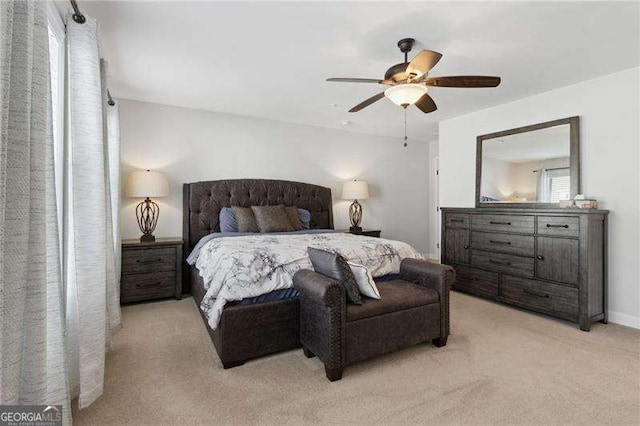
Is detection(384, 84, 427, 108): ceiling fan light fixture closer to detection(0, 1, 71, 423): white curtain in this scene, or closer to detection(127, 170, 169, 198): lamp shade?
detection(0, 1, 71, 423): white curtain

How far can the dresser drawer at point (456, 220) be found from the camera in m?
4.12

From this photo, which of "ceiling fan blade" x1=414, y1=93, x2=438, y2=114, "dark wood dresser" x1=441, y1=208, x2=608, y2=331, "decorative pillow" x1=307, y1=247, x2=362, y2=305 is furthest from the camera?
"dark wood dresser" x1=441, y1=208, x2=608, y2=331

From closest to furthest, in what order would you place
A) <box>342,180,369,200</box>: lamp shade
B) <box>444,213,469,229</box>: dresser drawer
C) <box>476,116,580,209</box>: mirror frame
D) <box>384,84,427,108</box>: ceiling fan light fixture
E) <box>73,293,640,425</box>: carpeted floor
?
<box>73,293,640,425</box>: carpeted floor
<box>384,84,427,108</box>: ceiling fan light fixture
<box>476,116,580,209</box>: mirror frame
<box>444,213,469,229</box>: dresser drawer
<box>342,180,369,200</box>: lamp shade

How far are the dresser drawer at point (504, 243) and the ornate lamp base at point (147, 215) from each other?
4.04m

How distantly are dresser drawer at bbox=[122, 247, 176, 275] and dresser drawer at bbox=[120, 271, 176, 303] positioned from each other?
59mm

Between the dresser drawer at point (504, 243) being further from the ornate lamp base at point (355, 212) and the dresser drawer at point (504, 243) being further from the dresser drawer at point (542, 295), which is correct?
the ornate lamp base at point (355, 212)

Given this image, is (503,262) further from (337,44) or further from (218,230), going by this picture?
(218,230)

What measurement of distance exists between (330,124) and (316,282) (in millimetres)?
3696

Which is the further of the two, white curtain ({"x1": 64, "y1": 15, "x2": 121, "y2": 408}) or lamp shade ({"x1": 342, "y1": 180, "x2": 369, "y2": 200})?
lamp shade ({"x1": 342, "y1": 180, "x2": 369, "y2": 200})

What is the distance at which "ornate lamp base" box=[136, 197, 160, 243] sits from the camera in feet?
13.2

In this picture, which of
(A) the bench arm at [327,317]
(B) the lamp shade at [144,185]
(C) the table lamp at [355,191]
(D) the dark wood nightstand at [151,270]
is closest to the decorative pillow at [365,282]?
(A) the bench arm at [327,317]

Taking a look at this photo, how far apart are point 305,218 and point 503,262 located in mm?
2576

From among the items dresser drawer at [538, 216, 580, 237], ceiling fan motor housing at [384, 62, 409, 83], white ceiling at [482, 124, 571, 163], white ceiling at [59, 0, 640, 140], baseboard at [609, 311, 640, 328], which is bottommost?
baseboard at [609, 311, 640, 328]

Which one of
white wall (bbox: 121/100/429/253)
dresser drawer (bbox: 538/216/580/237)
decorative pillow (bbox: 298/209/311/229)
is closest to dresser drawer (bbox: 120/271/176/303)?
white wall (bbox: 121/100/429/253)
